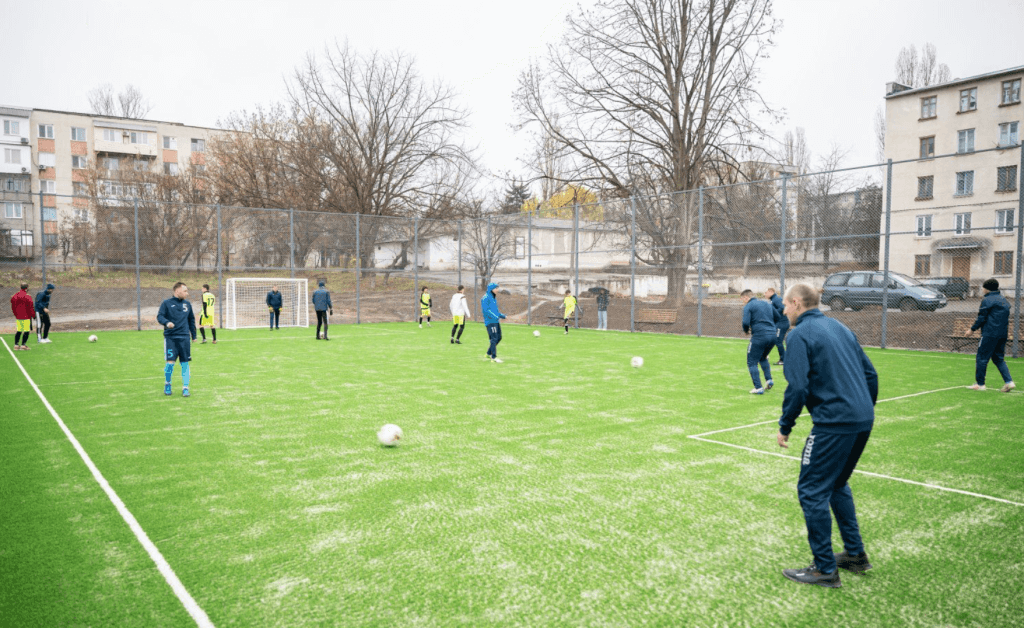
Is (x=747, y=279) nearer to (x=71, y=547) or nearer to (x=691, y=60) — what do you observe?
(x=691, y=60)

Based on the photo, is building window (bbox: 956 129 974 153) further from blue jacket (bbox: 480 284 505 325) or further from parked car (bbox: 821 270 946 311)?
blue jacket (bbox: 480 284 505 325)

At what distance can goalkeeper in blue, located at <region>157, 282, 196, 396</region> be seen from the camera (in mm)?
9461

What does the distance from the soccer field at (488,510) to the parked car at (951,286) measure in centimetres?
630

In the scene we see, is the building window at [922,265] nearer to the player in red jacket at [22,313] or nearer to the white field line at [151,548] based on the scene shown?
the white field line at [151,548]

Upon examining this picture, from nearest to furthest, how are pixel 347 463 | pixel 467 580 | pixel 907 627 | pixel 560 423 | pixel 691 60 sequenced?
pixel 907 627
pixel 467 580
pixel 347 463
pixel 560 423
pixel 691 60

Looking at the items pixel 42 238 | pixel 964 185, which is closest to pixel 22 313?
pixel 42 238

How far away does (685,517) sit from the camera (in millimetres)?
4730

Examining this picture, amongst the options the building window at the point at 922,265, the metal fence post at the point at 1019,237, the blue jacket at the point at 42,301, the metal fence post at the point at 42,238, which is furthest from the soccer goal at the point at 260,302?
the metal fence post at the point at 1019,237

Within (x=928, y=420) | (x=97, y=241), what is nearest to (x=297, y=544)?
(x=928, y=420)

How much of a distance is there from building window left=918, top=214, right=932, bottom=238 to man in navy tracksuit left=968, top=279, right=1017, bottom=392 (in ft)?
19.8

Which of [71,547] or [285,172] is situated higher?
[285,172]

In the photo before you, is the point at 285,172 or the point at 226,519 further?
the point at 285,172

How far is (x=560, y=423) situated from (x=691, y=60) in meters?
24.5

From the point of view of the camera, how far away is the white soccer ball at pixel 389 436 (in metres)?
6.67
